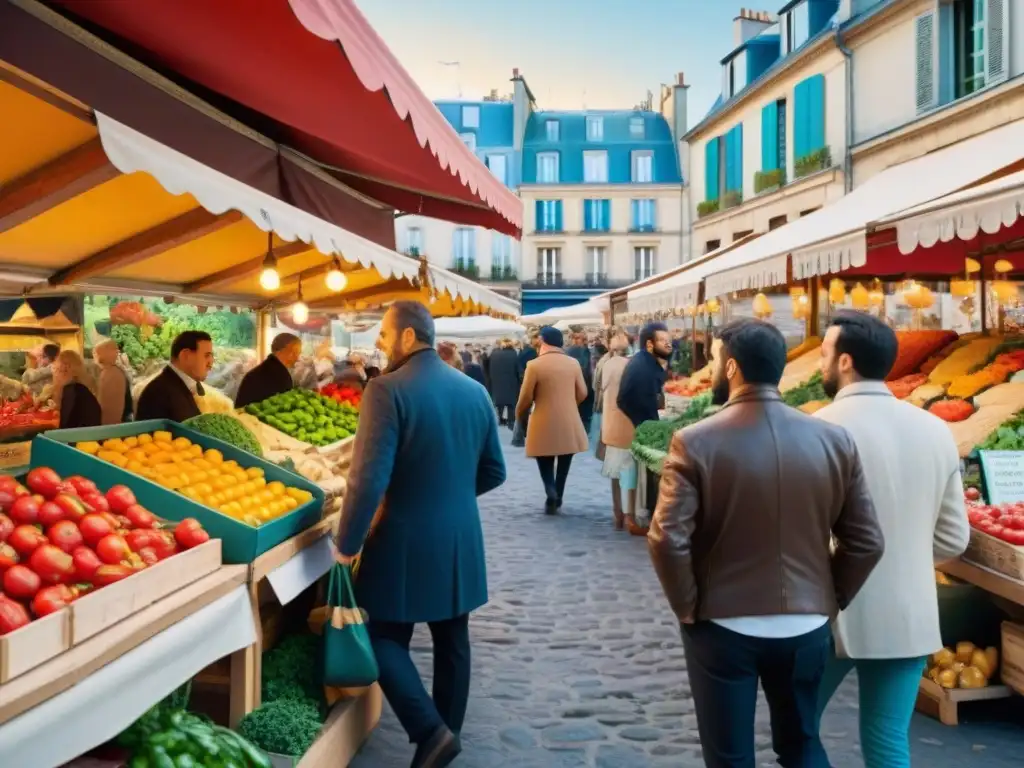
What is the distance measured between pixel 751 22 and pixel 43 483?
25.9 meters

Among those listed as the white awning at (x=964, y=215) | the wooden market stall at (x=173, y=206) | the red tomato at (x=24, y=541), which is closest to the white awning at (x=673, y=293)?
the wooden market stall at (x=173, y=206)

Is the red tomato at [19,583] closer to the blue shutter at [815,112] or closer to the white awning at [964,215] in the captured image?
the white awning at [964,215]

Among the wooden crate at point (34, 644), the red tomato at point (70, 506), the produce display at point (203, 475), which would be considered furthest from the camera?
→ the produce display at point (203, 475)

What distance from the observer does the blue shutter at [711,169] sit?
25938mm

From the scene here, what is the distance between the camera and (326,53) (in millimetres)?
3652

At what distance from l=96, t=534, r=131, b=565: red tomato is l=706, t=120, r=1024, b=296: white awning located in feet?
14.0

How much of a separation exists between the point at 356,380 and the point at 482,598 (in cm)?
525

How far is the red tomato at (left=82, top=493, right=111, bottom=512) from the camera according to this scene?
2.98 m

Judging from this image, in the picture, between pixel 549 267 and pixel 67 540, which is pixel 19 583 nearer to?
pixel 67 540

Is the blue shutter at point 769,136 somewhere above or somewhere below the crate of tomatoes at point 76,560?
above

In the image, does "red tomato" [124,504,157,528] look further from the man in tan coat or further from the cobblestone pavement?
the man in tan coat

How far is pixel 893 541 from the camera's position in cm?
291

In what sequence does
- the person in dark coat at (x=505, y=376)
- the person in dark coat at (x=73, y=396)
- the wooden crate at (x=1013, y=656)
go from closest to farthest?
1. the wooden crate at (x=1013, y=656)
2. the person in dark coat at (x=73, y=396)
3. the person in dark coat at (x=505, y=376)

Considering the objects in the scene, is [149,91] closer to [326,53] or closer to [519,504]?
[326,53]
